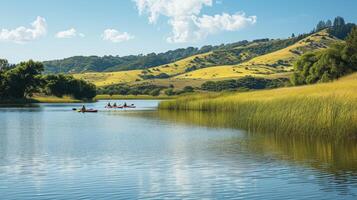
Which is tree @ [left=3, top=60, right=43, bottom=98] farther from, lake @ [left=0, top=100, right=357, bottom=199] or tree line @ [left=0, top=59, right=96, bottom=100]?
lake @ [left=0, top=100, right=357, bottom=199]

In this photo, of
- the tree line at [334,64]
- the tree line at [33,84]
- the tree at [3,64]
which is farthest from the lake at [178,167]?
the tree at [3,64]

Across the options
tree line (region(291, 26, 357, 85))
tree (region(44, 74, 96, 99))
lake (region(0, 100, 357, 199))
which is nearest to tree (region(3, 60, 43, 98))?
tree (region(44, 74, 96, 99))

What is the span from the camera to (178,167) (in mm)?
29078

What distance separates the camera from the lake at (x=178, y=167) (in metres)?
22.3

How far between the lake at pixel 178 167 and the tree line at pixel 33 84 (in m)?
104

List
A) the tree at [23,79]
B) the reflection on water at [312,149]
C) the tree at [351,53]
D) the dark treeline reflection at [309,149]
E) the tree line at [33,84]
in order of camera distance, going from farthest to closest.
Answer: the tree line at [33,84] → the tree at [23,79] → the tree at [351,53] → the reflection on water at [312,149] → the dark treeline reflection at [309,149]

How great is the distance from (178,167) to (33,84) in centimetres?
13246

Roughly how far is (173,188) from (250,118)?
28.2 m

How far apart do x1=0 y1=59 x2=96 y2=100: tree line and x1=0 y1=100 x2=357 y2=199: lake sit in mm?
104133

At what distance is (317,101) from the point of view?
3966cm

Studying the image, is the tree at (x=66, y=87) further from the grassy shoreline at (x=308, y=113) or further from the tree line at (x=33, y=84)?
the grassy shoreline at (x=308, y=113)

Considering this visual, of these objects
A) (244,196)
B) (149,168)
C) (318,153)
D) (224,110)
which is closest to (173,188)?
(244,196)

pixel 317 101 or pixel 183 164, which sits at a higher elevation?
pixel 317 101

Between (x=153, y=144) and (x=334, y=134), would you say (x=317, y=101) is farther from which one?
(x=153, y=144)
